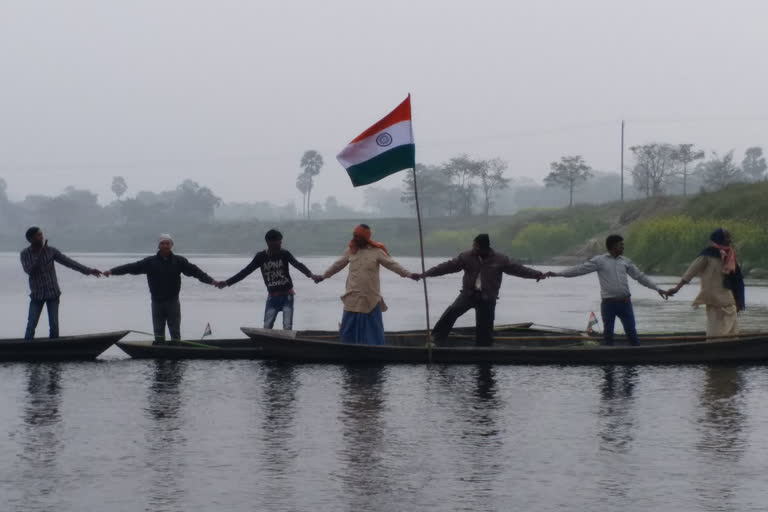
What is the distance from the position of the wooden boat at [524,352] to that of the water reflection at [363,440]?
0.67 m

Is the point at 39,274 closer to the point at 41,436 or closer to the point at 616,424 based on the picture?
the point at 41,436

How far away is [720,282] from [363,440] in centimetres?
782

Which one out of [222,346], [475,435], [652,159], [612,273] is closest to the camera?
[475,435]

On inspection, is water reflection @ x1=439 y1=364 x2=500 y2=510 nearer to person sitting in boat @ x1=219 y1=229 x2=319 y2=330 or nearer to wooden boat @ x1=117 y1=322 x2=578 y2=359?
wooden boat @ x1=117 y1=322 x2=578 y2=359

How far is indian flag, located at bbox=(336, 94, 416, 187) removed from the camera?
16.0 meters

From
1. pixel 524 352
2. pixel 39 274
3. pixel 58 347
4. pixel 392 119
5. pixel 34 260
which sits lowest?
pixel 524 352

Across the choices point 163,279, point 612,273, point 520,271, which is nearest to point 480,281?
point 520,271

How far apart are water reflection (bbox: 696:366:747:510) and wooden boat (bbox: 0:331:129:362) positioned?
7971mm

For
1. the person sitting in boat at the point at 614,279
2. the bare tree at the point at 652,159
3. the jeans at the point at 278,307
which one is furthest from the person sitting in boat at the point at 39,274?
the bare tree at the point at 652,159

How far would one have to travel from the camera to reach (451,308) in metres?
15.9

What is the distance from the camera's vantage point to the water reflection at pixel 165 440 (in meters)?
7.35

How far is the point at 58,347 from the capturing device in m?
15.8

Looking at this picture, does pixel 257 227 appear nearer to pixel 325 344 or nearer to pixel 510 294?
pixel 510 294

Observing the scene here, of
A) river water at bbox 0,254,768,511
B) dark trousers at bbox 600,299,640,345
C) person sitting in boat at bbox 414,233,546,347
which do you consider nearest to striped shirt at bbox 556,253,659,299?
dark trousers at bbox 600,299,640,345
